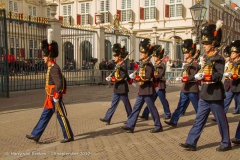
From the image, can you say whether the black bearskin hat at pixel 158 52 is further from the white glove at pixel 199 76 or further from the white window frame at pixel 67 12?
the white window frame at pixel 67 12

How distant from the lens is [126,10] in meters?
34.2

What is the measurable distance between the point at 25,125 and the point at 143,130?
9.19 ft

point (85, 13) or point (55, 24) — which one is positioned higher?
point (85, 13)

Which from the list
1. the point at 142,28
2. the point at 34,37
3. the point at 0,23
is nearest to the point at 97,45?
the point at 34,37

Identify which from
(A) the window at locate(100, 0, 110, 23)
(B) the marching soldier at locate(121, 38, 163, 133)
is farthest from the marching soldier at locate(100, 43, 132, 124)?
(A) the window at locate(100, 0, 110, 23)

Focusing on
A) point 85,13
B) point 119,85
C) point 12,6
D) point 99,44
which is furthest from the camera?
point 85,13

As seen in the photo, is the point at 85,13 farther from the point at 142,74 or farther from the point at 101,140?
the point at 101,140

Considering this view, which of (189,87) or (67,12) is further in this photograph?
(67,12)

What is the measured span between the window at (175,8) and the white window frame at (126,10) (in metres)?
4.43

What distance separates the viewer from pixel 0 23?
11609mm

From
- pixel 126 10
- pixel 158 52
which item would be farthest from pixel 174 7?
pixel 158 52

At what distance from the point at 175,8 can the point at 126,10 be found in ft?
18.0

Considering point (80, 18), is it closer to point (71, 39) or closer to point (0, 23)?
point (71, 39)

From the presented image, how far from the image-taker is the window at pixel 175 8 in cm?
3158
